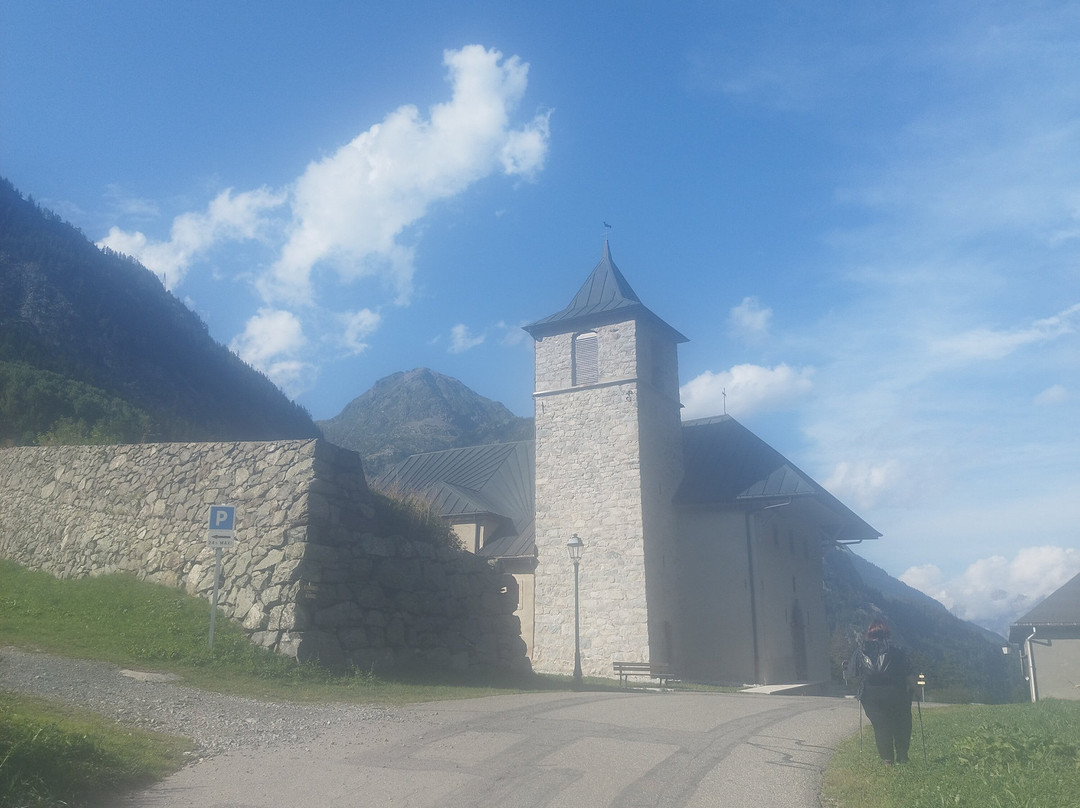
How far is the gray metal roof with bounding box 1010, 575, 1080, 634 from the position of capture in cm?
2449

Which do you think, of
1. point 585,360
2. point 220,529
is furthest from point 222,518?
point 585,360

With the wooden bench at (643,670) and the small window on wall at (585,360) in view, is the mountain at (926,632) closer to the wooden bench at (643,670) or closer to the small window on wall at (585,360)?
the wooden bench at (643,670)

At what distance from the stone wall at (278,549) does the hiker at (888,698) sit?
832 cm

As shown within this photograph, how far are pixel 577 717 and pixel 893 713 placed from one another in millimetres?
4379

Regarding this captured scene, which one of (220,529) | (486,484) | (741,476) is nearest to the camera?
(220,529)

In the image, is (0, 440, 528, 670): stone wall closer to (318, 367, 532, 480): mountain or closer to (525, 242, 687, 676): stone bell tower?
(525, 242, 687, 676): stone bell tower

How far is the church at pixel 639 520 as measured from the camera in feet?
82.3

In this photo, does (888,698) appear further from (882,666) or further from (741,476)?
(741,476)

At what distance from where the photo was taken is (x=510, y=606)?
1764 cm

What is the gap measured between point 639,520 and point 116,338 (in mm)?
33078

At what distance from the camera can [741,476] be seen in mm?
27500

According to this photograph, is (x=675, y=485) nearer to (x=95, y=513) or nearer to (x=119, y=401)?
(x=95, y=513)

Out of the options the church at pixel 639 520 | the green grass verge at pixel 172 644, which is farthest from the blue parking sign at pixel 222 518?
the church at pixel 639 520

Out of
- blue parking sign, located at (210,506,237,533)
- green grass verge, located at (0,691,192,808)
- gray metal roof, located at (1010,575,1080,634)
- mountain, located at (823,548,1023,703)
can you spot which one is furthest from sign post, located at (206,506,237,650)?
mountain, located at (823,548,1023,703)
